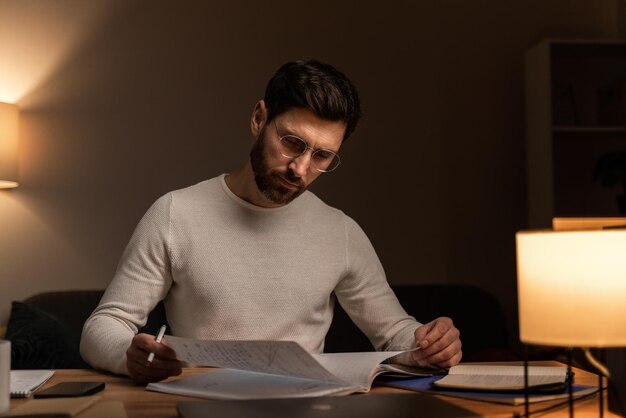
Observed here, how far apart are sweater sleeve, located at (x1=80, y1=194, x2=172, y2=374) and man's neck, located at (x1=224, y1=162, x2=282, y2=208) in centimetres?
15

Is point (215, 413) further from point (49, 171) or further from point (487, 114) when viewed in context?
point (487, 114)

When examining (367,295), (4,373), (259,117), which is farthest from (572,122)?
(4,373)

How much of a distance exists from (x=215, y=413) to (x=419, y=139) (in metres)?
2.56

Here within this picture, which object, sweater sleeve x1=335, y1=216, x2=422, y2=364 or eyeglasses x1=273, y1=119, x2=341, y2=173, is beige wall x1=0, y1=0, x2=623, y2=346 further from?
eyeglasses x1=273, y1=119, x2=341, y2=173

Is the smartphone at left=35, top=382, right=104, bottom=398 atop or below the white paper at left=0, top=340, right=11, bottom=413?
below

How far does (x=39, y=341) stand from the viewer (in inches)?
102

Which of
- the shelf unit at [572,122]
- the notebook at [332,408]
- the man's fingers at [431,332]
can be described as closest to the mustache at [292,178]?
the man's fingers at [431,332]

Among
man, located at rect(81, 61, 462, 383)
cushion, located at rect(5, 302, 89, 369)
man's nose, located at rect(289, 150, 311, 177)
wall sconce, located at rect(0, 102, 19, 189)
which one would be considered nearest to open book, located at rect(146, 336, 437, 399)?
man, located at rect(81, 61, 462, 383)

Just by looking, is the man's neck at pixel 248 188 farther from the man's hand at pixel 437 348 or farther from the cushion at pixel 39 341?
the cushion at pixel 39 341

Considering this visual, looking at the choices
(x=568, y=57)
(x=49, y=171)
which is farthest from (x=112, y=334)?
(x=568, y=57)

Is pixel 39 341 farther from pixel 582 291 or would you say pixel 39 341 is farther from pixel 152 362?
pixel 582 291

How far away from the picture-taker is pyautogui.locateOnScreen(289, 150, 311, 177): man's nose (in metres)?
1.68

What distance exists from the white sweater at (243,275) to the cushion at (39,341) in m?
0.88

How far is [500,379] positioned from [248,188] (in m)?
0.79
